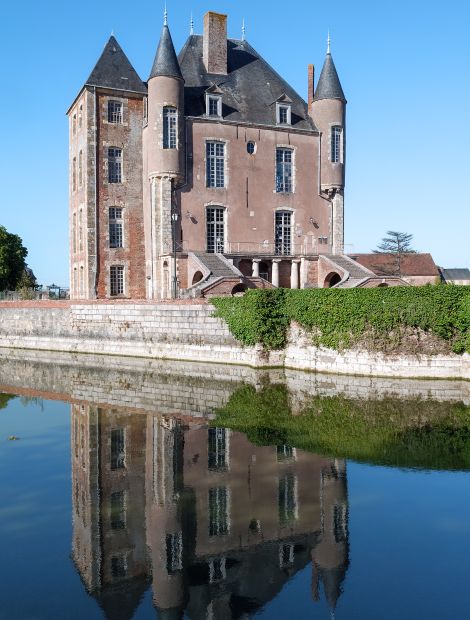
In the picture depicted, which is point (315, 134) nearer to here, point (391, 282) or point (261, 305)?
point (391, 282)

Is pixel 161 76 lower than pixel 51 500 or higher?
higher

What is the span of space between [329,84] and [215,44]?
6.99 meters

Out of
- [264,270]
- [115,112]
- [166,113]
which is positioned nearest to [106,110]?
[115,112]

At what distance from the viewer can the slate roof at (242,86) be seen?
33.9m

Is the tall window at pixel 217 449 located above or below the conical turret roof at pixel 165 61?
below

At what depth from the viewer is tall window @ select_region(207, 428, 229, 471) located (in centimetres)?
1107

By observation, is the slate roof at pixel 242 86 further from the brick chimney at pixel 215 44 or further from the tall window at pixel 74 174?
the tall window at pixel 74 174

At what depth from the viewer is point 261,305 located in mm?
22969

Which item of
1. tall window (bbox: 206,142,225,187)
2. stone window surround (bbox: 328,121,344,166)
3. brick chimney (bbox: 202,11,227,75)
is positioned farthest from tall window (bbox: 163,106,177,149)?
stone window surround (bbox: 328,121,344,166)

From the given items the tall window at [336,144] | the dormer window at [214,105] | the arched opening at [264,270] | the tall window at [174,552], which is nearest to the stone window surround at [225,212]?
the arched opening at [264,270]

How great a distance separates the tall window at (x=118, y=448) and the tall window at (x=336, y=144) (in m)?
26.1

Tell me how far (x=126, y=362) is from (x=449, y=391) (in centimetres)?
1396

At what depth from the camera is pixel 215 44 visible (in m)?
35.1

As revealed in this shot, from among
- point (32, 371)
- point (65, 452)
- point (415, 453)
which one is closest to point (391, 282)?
point (32, 371)
